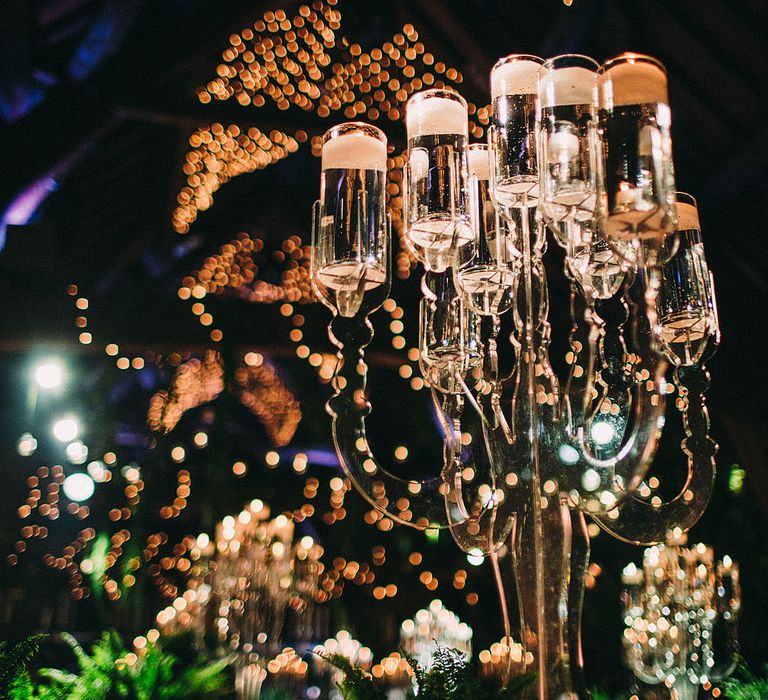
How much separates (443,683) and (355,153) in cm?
90

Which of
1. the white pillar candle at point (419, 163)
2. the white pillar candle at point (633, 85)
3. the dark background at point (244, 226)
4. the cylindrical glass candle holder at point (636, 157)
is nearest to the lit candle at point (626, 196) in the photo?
the cylindrical glass candle holder at point (636, 157)

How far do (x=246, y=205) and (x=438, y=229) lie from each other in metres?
6.78

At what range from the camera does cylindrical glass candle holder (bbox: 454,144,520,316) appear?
1499 mm

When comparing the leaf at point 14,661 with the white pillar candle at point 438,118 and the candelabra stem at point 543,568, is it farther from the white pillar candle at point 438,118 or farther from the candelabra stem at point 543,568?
the white pillar candle at point 438,118

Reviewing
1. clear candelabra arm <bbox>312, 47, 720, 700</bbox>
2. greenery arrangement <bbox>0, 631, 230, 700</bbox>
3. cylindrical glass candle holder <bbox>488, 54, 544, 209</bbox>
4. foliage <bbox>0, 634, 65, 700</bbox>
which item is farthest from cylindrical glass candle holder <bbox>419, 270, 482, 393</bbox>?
foliage <bbox>0, 634, 65, 700</bbox>

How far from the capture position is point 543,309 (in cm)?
142

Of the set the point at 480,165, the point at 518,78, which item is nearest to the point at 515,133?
the point at 518,78

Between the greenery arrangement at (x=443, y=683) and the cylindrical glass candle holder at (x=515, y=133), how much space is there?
0.78m

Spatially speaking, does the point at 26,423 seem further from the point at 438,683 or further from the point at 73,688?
the point at 438,683

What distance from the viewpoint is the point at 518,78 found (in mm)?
1312

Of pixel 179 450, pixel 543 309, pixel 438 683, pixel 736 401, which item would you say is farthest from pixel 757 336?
pixel 179 450

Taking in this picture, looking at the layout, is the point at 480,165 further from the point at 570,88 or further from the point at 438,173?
the point at 570,88

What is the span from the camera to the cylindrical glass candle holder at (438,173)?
1289 millimetres

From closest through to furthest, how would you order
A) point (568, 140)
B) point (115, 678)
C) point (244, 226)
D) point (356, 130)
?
point (568, 140)
point (356, 130)
point (115, 678)
point (244, 226)
